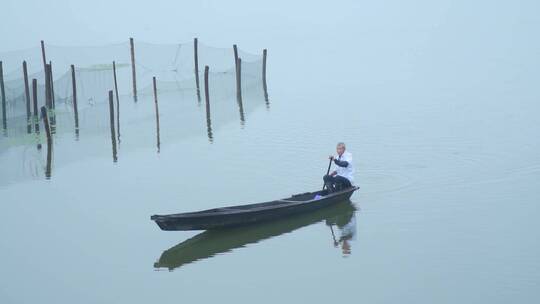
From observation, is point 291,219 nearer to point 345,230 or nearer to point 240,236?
point 345,230

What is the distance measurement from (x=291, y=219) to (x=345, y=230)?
47.6 inches

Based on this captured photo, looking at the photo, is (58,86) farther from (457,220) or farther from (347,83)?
(457,220)

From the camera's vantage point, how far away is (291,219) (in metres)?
15.7

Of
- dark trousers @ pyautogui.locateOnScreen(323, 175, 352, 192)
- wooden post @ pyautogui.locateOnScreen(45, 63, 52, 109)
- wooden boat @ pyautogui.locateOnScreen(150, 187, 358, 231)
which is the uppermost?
wooden post @ pyautogui.locateOnScreen(45, 63, 52, 109)

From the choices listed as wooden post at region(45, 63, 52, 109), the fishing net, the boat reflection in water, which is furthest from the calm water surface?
the fishing net

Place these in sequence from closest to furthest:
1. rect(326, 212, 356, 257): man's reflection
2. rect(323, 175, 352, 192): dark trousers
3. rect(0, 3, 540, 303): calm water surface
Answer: rect(0, 3, 540, 303): calm water surface → rect(326, 212, 356, 257): man's reflection → rect(323, 175, 352, 192): dark trousers

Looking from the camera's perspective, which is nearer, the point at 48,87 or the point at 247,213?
the point at 247,213

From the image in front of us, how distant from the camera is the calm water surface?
12.4m

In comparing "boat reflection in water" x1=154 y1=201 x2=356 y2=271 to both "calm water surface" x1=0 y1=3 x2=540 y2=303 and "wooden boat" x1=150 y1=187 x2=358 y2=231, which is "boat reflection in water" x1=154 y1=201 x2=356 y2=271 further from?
"wooden boat" x1=150 y1=187 x2=358 y2=231

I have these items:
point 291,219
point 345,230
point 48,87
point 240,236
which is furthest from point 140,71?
point 345,230

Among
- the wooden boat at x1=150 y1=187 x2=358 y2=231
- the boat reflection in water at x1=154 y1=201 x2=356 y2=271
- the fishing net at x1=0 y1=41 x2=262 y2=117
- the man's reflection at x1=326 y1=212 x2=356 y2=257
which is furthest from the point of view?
the fishing net at x1=0 y1=41 x2=262 y2=117

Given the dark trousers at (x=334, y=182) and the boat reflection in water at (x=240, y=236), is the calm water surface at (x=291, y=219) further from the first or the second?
the dark trousers at (x=334, y=182)

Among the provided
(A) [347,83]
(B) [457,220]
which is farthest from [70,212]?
(A) [347,83]

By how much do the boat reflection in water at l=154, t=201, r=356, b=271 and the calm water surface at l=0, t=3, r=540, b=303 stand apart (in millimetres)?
40
